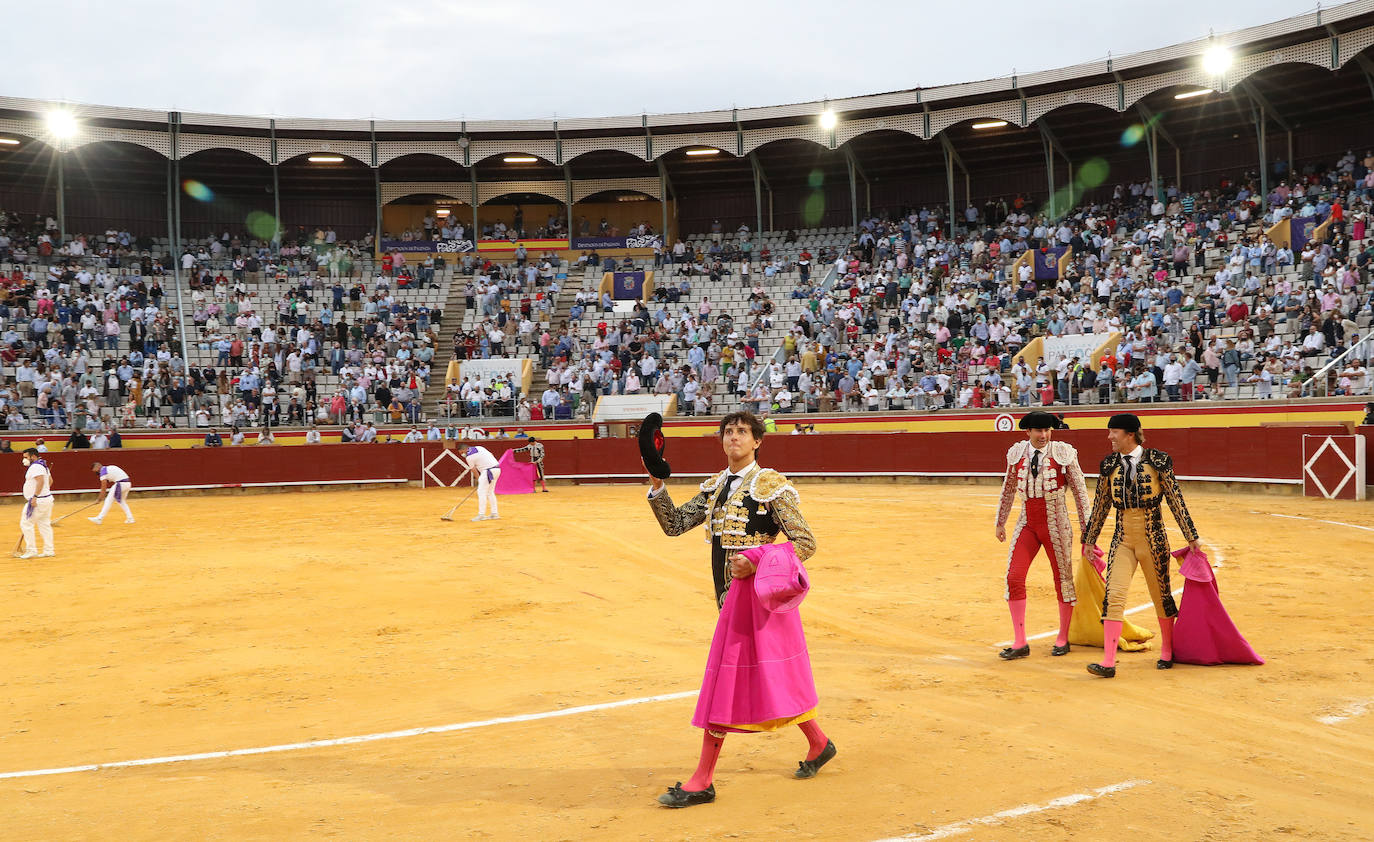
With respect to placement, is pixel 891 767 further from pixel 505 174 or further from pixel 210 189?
pixel 210 189

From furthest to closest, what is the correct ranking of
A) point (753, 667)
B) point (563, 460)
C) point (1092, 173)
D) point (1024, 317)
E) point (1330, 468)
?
point (1092, 173)
point (563, 460)
point (1024, 317)
point (1330, 468)
point (753, 667)

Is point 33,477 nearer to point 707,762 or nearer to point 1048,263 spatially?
point 707,762

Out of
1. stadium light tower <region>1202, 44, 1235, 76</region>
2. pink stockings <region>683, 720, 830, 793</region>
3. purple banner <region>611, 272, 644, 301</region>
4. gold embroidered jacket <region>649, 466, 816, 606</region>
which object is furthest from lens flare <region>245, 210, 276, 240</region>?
pink stockings <region>683, 720, 830, 793</region>

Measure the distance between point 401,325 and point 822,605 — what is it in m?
24.7

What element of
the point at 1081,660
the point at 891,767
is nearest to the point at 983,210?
the point at 1081,660

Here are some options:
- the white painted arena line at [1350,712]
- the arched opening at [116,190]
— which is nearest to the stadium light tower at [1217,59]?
the white painted arena line at [1350,712]

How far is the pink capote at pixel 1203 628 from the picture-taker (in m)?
6.99

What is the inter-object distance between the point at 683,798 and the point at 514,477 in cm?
2007

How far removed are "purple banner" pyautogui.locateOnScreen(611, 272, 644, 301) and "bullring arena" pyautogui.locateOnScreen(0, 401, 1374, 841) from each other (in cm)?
2169

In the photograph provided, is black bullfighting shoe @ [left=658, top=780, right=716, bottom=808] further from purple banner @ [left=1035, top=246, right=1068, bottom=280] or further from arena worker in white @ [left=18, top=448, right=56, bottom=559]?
purple banner @ [left=1035, top=246, right=1068, bottom=280]

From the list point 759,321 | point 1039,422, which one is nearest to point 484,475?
point 1039,422

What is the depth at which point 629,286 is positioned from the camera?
A: 34500 millimetres

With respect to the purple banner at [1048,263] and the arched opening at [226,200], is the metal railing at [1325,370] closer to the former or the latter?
the purple banner at [1048,263]

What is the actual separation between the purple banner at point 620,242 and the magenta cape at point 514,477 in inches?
552
